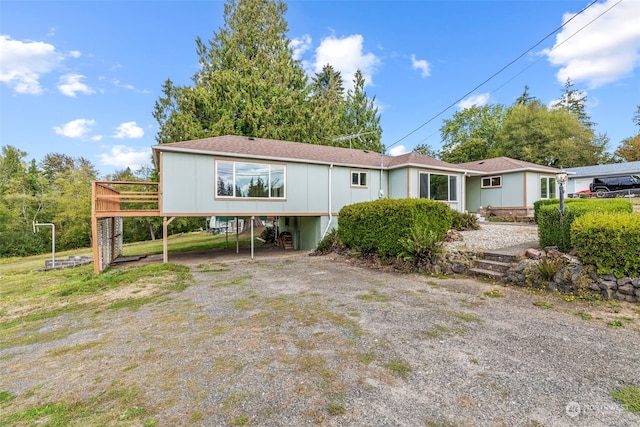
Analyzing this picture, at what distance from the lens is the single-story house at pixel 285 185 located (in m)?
10.2

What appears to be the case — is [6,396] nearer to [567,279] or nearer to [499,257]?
[567,279]

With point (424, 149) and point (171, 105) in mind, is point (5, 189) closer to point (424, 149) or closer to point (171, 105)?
point (171, 105)

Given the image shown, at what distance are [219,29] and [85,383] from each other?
2556 centimetres

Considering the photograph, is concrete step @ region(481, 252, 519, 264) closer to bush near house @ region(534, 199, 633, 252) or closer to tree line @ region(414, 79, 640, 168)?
bush near house @ region(534, 199, 633, 252)

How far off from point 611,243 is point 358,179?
9.68m

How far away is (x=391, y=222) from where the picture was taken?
27.4 feet

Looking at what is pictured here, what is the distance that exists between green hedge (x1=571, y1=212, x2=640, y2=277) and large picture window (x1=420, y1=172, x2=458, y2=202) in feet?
29.3

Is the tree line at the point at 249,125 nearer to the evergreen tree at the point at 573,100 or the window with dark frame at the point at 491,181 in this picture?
the evergreen tree at the point at 573,100

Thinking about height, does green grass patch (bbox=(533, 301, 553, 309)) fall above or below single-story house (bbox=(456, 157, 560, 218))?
below

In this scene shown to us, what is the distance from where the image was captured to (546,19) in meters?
8.45

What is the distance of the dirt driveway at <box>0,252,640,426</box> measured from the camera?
226cm

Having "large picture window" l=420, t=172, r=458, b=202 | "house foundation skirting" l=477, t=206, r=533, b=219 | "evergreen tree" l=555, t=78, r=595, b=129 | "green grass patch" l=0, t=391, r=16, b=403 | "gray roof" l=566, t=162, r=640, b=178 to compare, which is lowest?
"green grass patch" l=0, t=391, r=16, b=403

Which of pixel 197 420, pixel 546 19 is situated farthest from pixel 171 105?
pixel 197 420

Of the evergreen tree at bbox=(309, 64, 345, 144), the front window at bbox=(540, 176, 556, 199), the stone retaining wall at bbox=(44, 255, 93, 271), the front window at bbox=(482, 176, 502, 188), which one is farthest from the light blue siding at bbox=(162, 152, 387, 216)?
the front window at bbox=(540, 176, 556, 199)
